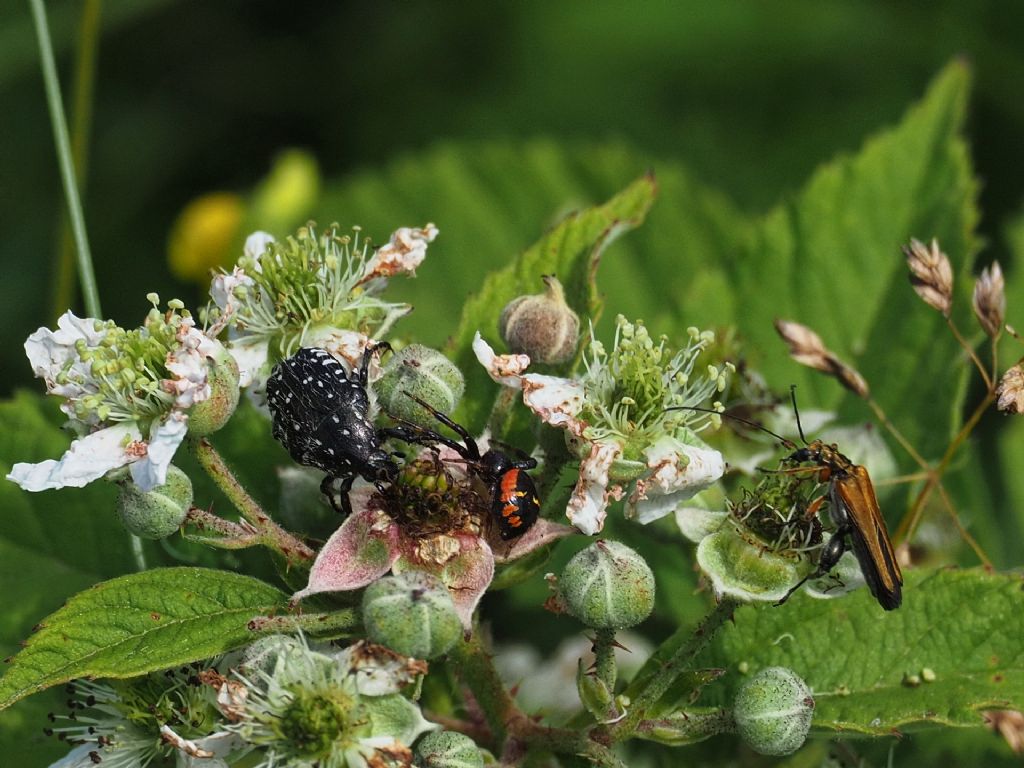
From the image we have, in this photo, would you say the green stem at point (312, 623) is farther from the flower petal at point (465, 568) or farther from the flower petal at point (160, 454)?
the flower petal at point (160, 454)

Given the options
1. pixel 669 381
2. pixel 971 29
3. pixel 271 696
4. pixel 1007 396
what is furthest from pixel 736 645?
pixel 971 29

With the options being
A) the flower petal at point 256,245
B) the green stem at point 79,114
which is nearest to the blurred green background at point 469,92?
the green stem at point 79,114

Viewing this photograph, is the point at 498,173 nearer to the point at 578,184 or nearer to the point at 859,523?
the point at 578,184

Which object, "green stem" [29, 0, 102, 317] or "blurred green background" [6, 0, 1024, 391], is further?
"blurred green background" [6, 0, 1024, 391]

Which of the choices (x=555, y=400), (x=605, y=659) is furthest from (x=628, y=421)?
(x=605, y=659)

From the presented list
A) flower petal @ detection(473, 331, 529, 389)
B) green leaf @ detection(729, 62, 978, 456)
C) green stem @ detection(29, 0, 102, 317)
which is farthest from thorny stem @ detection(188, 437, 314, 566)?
green leaf @ detection(729, 62, 978, 456)

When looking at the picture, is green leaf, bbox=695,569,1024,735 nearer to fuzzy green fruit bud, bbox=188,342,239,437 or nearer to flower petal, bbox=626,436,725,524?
flower petal, bbox=626,436,725,524
